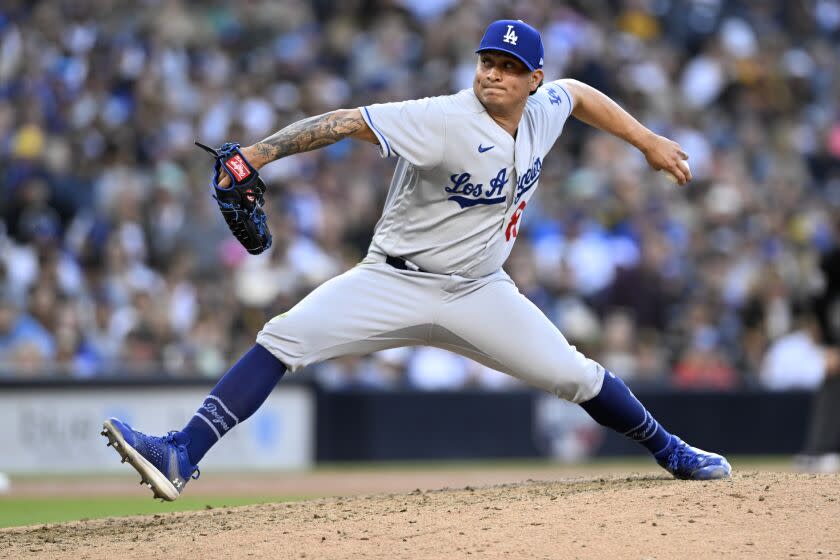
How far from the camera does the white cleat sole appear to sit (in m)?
4.93

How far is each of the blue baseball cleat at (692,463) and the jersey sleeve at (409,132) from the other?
1705 millimetres

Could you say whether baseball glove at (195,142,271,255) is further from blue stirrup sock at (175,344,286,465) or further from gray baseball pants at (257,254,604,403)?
blue stirrup sock at (175,344,286,465)

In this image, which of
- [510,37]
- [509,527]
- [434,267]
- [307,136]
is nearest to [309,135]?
[307,136]

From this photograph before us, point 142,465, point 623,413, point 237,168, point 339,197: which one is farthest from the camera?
point 339,197

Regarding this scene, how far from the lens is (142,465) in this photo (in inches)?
194

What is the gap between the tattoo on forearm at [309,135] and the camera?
4.90 meters

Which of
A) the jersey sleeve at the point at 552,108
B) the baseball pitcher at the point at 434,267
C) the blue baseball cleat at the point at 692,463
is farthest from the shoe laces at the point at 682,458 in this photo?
the jersey sleeve at the point at 552,108

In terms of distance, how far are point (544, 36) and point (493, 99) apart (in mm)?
10522

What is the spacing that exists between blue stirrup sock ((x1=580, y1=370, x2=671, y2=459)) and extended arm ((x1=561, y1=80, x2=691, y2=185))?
3.11 feet

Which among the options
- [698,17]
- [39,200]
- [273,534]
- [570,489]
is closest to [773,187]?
[698,17]

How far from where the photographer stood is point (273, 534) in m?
5.02

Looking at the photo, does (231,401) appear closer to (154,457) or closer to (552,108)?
(154,457)

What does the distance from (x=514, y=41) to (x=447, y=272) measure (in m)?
0.97

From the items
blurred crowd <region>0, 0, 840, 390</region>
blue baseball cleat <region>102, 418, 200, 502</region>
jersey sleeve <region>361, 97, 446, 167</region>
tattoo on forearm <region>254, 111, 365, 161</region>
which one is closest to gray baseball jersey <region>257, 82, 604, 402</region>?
jersey sleeve <region>361, 97, 446, 167</region>
